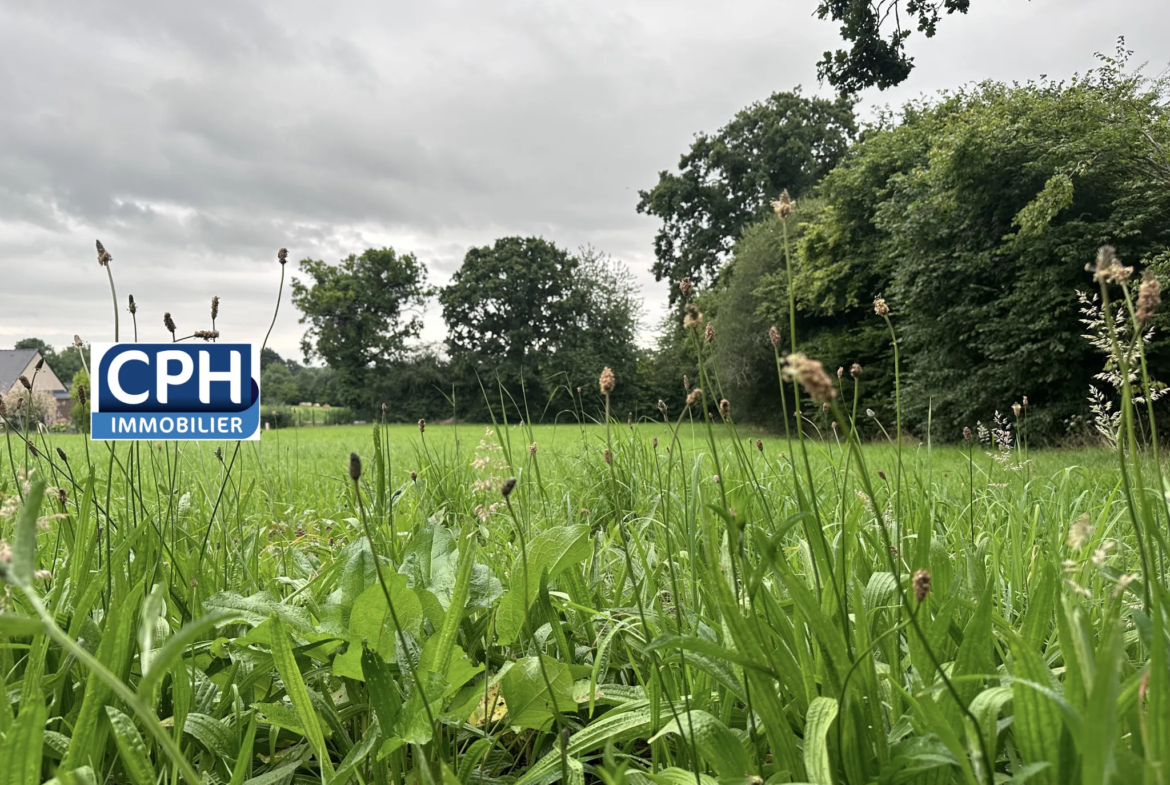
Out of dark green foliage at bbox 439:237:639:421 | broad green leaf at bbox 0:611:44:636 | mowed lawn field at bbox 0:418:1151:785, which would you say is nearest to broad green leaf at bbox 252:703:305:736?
mowed lawn field at bbox 0:418:1151:785

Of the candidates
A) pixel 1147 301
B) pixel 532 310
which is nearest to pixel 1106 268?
pixel 1147 301

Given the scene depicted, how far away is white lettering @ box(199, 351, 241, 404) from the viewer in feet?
6.21

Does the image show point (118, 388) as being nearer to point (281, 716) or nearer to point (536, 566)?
point (281, 716)

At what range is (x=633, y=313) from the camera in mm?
35156

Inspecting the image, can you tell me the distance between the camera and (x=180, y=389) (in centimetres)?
186

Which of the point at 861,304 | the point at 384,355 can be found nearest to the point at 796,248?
the point at 861,304

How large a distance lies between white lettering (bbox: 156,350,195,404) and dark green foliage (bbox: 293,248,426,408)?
113 ft

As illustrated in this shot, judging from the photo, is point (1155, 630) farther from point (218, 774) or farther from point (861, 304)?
point (861, 304)

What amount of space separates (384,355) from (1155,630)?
126 feet

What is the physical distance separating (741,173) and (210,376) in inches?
1149

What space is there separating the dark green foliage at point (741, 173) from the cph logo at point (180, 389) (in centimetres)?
2630

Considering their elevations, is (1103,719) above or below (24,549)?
below

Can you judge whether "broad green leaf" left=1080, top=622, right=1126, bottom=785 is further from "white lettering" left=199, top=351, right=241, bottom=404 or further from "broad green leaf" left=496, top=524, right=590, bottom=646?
"white lettering" left=199, top=351, right=241, bottom=404

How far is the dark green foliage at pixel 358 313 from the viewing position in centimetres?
3656
